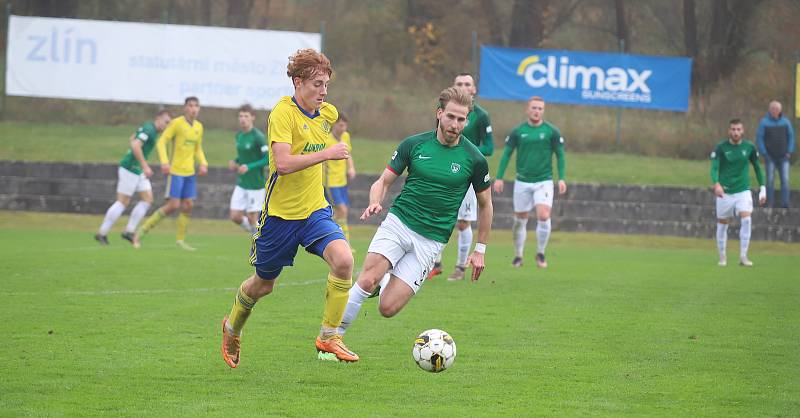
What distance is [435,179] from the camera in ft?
25.4

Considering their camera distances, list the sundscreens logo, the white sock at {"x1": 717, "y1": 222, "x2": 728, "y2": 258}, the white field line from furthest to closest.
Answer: the sundscreens logo < the white sock at {"x1": 717, "y1": 222, "x2": 728, "y2": 258} < the white field line

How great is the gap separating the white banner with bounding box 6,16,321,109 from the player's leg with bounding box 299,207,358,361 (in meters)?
17.7

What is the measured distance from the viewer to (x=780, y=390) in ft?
22.4

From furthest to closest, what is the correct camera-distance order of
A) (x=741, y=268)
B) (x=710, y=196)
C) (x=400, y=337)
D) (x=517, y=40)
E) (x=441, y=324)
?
(x=517, y=40)
(x=710, y=196)
(x=741, y=268)
(x=441, y=324)
(x=400, y=337)

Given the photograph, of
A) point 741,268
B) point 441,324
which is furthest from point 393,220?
point 741,268

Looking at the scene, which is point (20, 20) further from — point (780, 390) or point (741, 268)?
point (780, 390)

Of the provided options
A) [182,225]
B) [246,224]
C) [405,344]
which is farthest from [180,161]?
[405,344]

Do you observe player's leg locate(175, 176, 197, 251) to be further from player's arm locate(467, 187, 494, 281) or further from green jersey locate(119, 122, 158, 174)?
player's arm locate(467, 187, 494, 281)

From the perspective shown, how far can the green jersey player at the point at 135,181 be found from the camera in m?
16.7

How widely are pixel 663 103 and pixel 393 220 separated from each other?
17.6 metres

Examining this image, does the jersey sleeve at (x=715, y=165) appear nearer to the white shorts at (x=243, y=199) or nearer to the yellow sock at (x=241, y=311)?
the white shorts at (x=243, y=199)

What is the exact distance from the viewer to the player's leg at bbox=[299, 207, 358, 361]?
7117 millimetres

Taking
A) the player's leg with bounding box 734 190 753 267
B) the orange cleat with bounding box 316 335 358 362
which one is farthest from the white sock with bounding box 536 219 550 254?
the orange cleat with bounding box 316 335 358 362

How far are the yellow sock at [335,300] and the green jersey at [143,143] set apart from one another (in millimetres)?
9973
